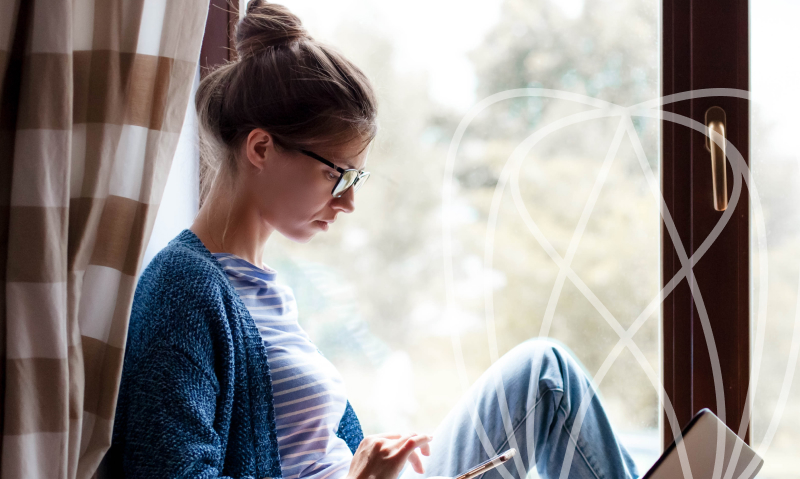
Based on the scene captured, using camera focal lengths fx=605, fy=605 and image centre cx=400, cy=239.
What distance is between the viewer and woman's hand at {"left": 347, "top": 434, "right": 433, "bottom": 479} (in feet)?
2.77

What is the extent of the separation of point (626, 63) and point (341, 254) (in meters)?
0.71

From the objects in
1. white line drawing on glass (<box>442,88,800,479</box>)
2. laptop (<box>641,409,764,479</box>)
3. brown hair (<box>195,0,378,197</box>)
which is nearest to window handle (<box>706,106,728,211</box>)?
white line drawing on glass (<box>442,88,800,479</box>)

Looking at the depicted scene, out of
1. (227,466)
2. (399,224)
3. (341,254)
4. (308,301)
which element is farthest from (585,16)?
(227,466)

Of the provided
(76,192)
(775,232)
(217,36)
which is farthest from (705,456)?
(217,36)

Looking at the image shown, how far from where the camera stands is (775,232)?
3.94 feet

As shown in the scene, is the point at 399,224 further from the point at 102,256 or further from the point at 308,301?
the point at 102,256

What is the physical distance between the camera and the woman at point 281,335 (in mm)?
797

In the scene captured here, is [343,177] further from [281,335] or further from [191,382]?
[191,382]

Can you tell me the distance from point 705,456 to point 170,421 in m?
0.74

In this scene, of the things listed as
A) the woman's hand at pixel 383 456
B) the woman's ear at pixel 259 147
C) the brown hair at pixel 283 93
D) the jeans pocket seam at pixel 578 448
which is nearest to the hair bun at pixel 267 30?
the brown hair at pixel 283 93

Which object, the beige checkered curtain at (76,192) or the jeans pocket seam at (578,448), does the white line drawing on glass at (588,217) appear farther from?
the beige checkered curtain at (76,192)

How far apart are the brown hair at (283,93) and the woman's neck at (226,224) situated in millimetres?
52

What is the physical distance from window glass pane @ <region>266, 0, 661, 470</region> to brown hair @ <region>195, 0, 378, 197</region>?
→ 11.2 inches

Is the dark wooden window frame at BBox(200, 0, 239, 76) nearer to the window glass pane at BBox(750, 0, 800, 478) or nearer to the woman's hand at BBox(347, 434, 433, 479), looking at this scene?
the woman's hand at BBox(347, 434, 433, 479)
